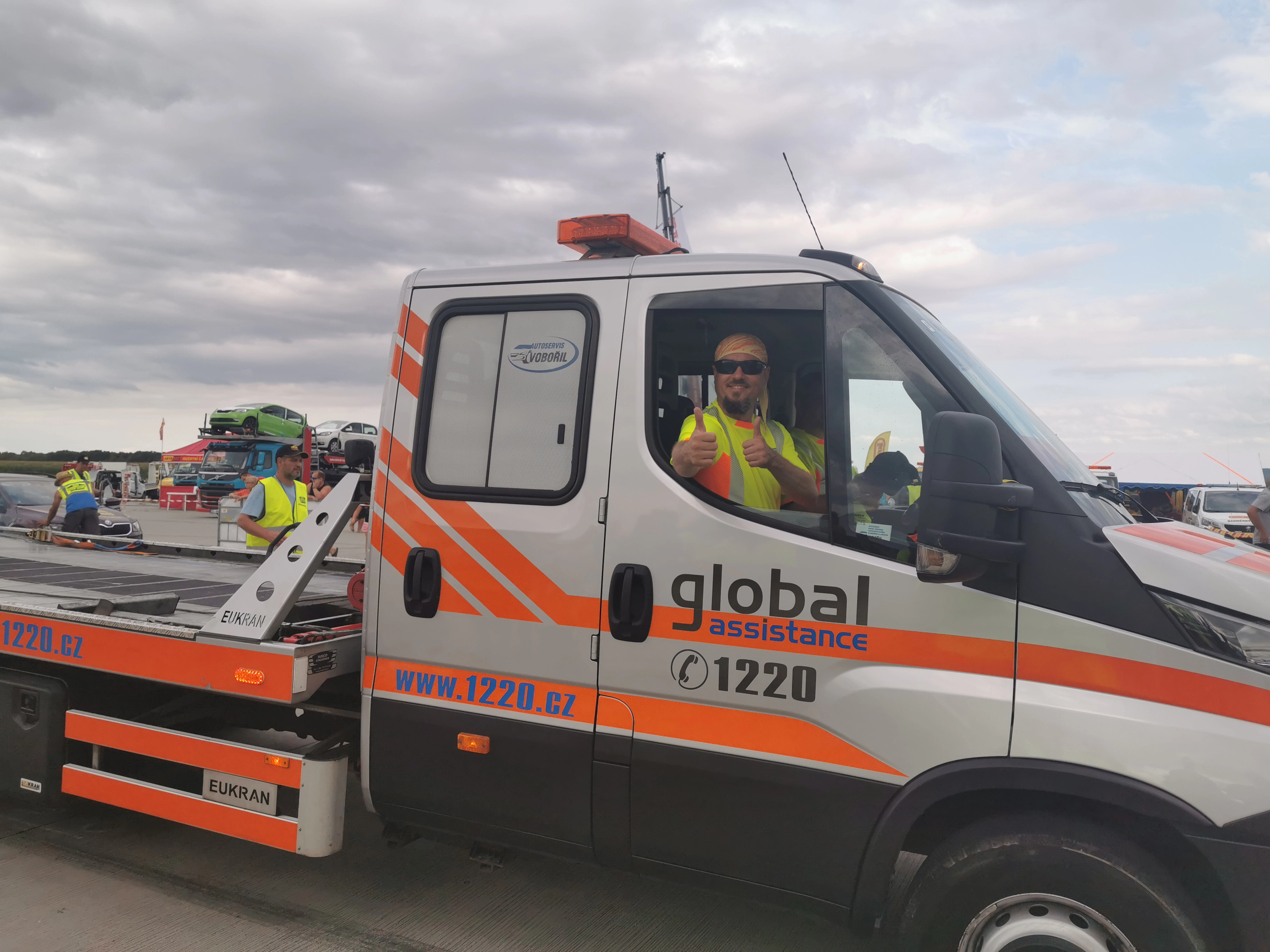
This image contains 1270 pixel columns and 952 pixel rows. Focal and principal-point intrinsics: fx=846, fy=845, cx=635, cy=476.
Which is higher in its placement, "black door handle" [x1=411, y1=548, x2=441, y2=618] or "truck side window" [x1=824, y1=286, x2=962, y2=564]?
"truck side window" [x1=824, y1=286, x2=962, y2=564]

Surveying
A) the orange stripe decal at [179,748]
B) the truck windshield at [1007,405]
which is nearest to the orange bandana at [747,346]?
the truck windshield at [1007,405]

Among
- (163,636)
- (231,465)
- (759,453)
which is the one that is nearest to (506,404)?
(759,453)

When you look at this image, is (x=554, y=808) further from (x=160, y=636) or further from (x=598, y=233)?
(x=598, y=233)

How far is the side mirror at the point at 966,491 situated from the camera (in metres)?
2.19

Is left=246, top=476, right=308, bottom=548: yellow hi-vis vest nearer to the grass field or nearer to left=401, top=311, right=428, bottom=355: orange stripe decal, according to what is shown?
left=401, top=311, right=428, bottom=355: orange stripe decal

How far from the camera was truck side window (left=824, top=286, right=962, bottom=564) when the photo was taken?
2523mm

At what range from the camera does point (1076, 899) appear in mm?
2289

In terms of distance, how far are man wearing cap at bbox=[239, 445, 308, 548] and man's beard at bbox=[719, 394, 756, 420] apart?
14.1 feet

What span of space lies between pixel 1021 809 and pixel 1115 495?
1.09 metres

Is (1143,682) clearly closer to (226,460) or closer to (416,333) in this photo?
(416,333)

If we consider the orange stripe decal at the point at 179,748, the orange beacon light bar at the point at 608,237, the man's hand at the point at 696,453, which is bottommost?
the orange stripe decal at the point at 179,748

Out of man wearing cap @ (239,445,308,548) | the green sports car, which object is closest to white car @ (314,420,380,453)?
the green sports car

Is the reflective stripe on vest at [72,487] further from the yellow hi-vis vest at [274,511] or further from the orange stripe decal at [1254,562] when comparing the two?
the orange stripe decal at [1254,562]

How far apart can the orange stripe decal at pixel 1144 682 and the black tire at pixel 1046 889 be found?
40 cm
